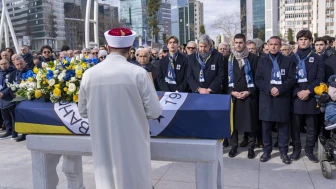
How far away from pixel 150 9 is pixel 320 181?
19.2 m

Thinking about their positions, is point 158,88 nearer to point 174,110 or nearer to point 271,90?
point 271,90

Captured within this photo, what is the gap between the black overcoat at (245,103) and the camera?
537cm

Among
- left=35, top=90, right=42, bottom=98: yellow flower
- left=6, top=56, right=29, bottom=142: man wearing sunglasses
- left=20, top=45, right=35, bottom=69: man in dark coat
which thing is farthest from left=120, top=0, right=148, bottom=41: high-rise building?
left=35, top=90, right=42, bottom=98: yellow flower

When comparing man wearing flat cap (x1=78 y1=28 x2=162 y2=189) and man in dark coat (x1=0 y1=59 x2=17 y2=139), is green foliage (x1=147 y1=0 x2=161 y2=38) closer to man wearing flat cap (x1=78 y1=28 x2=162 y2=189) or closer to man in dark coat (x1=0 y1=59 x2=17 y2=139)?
man in dark coat (x1=0 y1=59 x2=17 y2=139)

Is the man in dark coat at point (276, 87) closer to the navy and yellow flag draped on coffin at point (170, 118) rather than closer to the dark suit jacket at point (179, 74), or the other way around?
the dark suit jacket at point (179, 74)

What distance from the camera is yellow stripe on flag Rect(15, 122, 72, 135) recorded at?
10.8ft

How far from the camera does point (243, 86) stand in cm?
539

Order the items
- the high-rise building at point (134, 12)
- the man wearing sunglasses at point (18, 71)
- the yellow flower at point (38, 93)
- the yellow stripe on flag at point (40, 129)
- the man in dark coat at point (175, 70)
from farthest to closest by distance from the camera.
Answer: the high-rise building at point (134, 12), the man wearing sunglasses at point (18, 71), the man in dark coat at point (175, 70), the yellow flower at point (38, 93), the yellow stripe on flag at point (40, 129)

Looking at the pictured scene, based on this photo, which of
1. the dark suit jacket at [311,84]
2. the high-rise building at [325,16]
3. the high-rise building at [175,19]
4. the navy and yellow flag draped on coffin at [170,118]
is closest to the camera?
the navy and yellow flag draped on coffin at [170,118]

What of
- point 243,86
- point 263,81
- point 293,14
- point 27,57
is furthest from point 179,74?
point 293,14

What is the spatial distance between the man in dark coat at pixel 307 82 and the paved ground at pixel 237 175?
56 cm

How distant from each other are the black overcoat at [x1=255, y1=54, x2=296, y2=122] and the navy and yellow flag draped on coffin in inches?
76.9

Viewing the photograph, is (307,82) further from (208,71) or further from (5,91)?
(5,91)

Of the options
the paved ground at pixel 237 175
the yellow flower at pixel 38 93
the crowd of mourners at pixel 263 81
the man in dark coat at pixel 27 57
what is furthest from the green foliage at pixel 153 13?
the yellow flower at pixel 38 93
